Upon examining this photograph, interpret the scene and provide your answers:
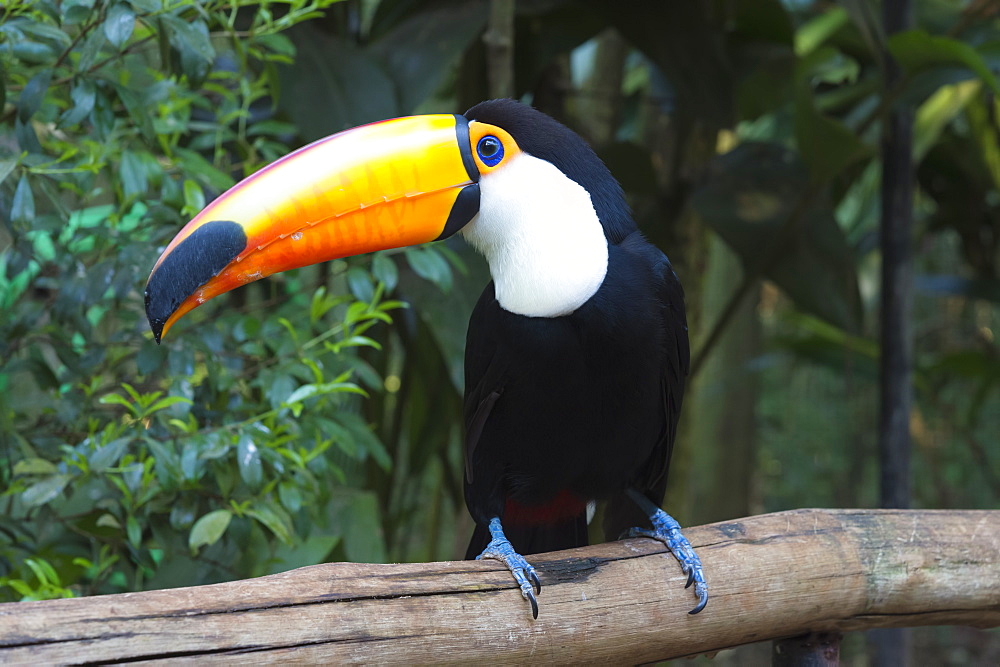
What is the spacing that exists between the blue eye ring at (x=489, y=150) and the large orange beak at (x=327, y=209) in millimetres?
13

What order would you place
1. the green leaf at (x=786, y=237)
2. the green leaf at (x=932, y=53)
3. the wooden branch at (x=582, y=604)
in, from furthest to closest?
the green leaf at (x=786, y=237) → the green leaf at (x=932, y=53) → the wooden branch at (x=582, y=604)

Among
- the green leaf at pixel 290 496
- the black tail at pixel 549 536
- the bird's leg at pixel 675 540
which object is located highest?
the green leaf at pixel 290 496

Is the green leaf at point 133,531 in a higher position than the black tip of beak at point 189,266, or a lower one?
lower

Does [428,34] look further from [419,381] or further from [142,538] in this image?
[142,538]

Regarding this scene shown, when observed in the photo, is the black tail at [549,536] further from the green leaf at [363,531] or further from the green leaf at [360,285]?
the green leaf at [360,285]

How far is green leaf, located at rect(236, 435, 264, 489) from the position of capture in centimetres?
103

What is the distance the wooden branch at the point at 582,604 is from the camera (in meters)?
0.75

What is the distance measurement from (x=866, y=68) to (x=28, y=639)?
7.20 ft

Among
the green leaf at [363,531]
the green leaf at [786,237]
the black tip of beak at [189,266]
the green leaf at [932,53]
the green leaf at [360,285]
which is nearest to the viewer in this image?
the black tip of beak at [189,266]

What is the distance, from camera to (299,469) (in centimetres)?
113

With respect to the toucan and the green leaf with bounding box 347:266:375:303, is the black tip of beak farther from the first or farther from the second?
the green leaf with bounding box 347:266:375:303

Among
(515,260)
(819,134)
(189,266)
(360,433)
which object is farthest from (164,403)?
(819,134)

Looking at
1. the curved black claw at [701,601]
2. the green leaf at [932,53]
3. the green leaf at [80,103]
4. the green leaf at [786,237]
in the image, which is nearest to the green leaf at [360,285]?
the green leaf at [80,103]

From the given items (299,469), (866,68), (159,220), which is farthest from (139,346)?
(866,68)
